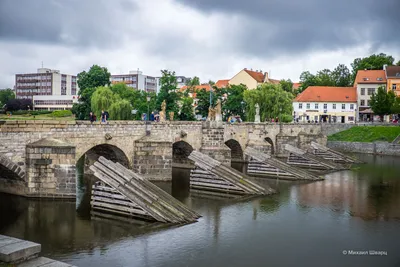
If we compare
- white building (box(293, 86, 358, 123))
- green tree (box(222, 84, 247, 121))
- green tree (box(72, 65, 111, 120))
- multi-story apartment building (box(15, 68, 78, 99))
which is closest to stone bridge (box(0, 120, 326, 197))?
green tree (box(222, 84, 247, 121))

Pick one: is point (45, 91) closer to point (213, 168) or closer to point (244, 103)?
point (244, 103)

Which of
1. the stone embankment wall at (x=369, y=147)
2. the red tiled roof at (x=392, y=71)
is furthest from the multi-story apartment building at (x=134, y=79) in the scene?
the stone embankment wall at (x=369, y=147)

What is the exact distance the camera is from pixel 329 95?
256 feet

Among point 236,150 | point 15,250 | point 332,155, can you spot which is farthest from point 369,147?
point 15,250

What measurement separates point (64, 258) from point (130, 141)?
15.0 metres

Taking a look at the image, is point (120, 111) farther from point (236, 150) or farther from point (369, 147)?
point (369, 147)

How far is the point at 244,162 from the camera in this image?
44.2m

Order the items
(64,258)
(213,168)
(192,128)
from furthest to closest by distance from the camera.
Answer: (192,128) → (213,168) → (64,258)

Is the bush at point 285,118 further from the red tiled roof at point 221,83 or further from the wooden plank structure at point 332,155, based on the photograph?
the red tiled roof at point 221,83

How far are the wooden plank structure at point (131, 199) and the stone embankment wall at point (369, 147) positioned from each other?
4163cm

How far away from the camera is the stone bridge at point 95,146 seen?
2283 centimetres

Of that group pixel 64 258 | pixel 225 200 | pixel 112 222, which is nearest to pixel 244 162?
pixel 225 200

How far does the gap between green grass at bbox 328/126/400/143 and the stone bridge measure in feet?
63.0

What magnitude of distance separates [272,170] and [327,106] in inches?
1827
